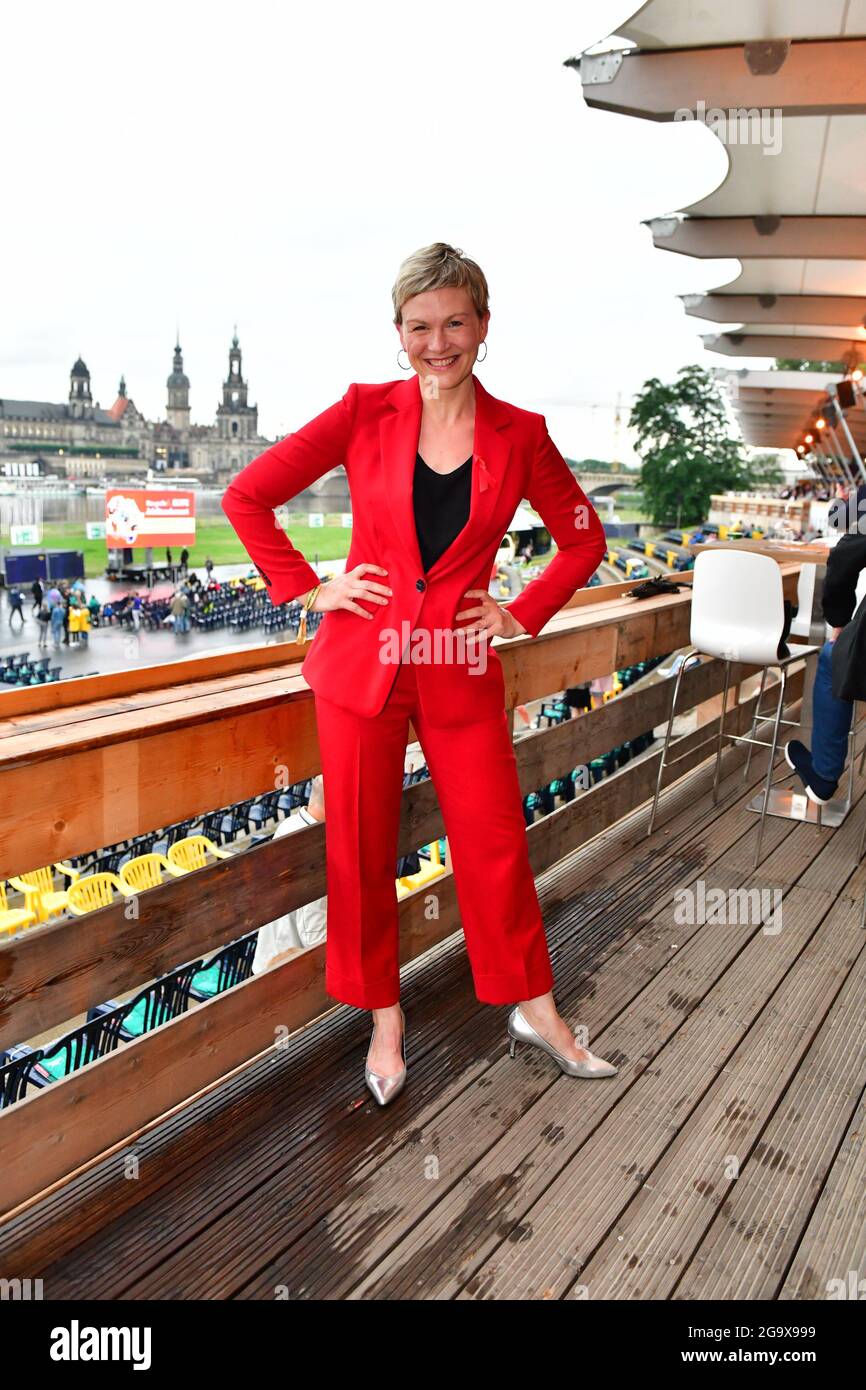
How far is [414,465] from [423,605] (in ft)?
0.66

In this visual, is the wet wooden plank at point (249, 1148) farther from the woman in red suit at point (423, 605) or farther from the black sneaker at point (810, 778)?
the black sneaker at point (810, 778)

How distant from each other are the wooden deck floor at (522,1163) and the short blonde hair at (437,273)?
1258 millimetres

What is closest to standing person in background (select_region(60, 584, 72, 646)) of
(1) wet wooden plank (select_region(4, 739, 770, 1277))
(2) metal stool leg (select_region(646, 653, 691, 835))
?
(2) metal stool leg (select_region(646, 653, 691, 835))

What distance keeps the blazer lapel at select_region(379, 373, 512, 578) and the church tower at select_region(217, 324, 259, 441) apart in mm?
13642

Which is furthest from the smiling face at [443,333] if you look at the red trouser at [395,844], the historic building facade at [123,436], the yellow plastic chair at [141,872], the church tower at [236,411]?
the church tower at [236,411]

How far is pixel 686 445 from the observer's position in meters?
40.4

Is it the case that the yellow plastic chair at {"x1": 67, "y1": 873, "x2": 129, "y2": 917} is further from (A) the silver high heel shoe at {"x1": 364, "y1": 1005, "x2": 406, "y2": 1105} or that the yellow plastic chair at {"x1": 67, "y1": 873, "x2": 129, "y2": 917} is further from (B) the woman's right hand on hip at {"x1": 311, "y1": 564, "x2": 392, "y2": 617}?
(B) the woman's right hand on hip at {"x1": 311, "y1": 564, "x2": 392, "y2": 617}

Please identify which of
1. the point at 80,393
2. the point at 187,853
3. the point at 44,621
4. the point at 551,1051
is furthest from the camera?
the point at 80,393

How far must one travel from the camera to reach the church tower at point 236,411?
16.0 m

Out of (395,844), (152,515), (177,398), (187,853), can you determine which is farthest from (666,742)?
(177,398)

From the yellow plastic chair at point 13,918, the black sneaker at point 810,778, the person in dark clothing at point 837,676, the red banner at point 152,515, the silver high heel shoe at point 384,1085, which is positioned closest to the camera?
the silver high heel shoe at point 384,1085

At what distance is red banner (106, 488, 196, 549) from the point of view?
18.3 metres

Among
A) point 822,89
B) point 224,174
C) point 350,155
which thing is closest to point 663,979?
point 822,89

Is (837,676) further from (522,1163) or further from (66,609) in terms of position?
(66,609)
